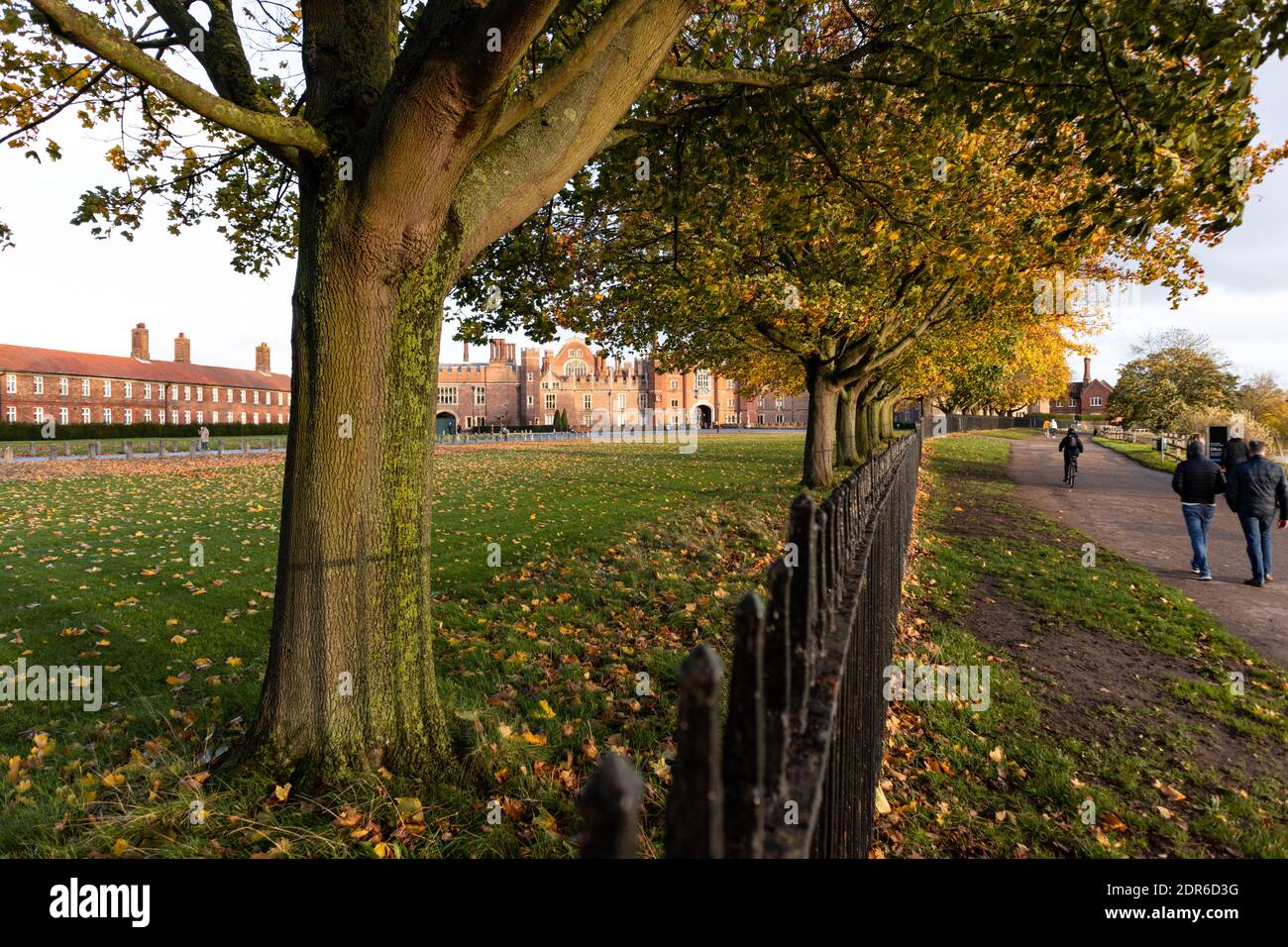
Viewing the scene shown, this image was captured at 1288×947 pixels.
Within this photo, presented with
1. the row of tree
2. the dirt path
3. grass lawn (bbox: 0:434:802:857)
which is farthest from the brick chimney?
the dirt path

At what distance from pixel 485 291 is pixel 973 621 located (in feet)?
26.8

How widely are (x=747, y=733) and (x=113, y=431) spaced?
59.2m

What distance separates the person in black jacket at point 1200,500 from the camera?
30.1ft

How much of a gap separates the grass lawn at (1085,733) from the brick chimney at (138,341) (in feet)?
287

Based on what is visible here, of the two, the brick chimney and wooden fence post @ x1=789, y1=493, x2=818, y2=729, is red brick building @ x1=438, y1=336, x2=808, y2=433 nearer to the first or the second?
the brick chimney

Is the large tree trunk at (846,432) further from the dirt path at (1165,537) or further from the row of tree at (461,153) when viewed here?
the row of tree at (461,153)

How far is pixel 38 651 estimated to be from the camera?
5.73 metres

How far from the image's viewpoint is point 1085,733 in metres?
4.93

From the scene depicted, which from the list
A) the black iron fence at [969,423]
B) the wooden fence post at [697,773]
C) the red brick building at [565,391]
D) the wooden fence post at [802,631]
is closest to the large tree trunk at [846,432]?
the wooden fence post at [802,631]
